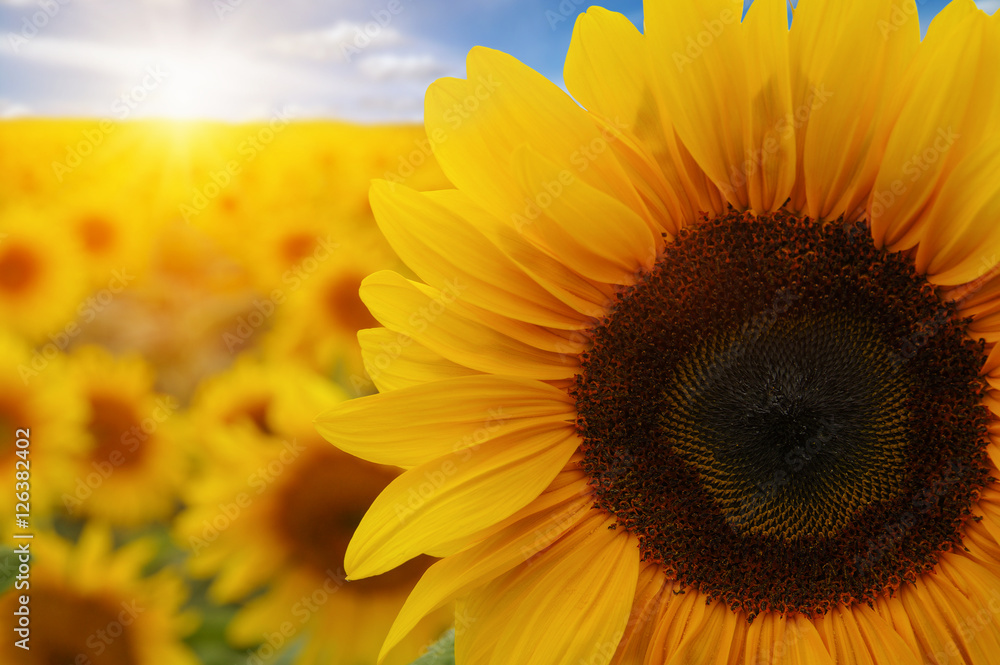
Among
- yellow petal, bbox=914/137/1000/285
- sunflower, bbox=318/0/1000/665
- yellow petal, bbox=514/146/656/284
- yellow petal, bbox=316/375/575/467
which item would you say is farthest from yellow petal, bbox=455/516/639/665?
yellow petal, bbox=914/137/1000/285

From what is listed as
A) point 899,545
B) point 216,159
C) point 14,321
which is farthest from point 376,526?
point 14,321

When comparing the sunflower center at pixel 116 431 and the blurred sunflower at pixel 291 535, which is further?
the sunflower center at pixel 116 431

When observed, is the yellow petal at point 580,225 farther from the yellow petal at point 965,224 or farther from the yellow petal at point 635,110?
the yellow petal at point 965,224

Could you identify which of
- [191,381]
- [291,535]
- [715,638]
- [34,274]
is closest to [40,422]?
[191,381]

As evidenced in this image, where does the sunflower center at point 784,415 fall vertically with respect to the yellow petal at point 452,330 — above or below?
below

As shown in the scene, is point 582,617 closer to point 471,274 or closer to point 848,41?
point 471,274

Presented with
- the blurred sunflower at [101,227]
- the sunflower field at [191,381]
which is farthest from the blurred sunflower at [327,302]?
the blurred sunflower at [101,227]

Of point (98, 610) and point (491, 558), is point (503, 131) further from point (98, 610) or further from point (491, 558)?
point (98, 610)

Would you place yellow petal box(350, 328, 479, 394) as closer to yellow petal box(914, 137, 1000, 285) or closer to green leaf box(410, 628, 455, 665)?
green leaf box(410, 628, 455, 665)
